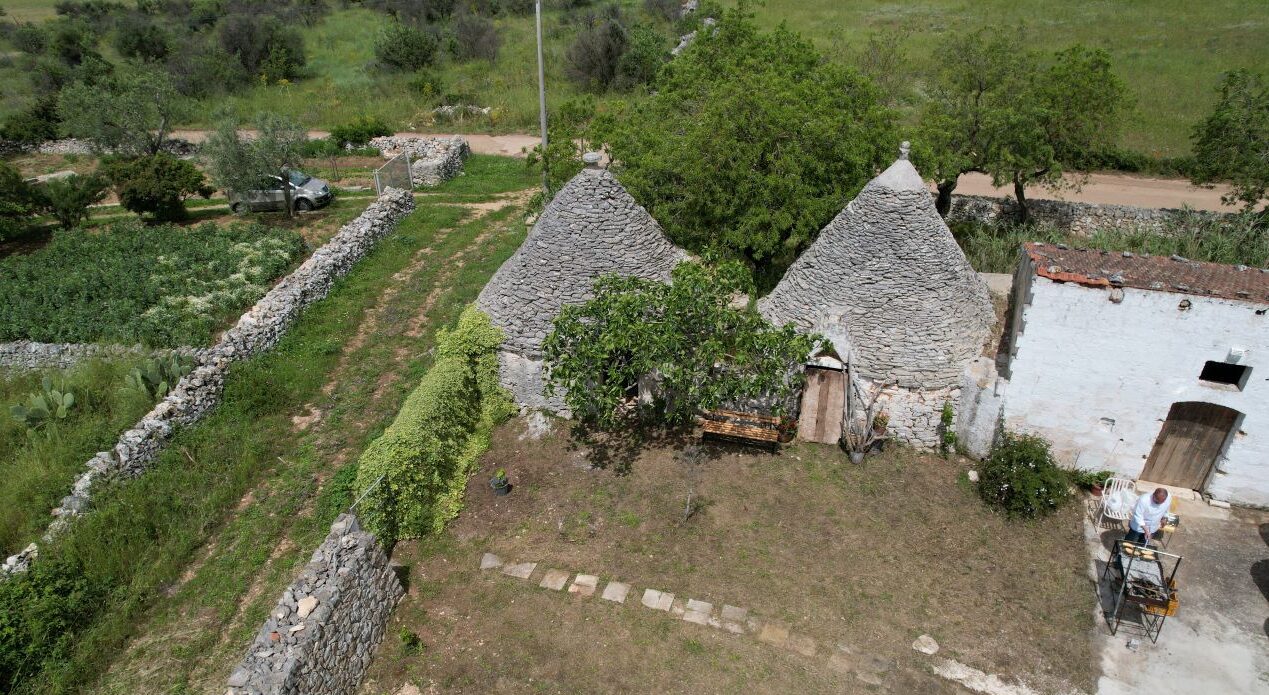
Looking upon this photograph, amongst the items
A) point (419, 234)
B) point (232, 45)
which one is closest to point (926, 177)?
point (419, 234)

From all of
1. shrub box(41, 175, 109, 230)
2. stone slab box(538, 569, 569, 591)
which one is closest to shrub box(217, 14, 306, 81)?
shrub box(41, 175, 109, 230)

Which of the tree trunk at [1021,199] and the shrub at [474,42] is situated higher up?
the shrub at [474,42]

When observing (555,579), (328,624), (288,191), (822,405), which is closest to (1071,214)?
(822,405)

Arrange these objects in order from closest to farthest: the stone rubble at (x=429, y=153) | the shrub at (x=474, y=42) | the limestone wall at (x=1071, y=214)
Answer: the limestone wall at (x=1071, y=214), the stone rubble at (x=429, y=153), the shrub at (x=474, y=42)

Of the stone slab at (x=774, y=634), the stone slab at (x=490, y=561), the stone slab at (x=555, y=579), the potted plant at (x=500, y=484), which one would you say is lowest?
the stone slab at (x=490, y=561)

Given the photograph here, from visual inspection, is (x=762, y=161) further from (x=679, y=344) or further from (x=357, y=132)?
(x=357, y=132)

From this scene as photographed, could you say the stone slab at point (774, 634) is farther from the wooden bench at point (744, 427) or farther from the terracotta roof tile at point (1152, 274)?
the terracotta roof tile at point (1152, 274)

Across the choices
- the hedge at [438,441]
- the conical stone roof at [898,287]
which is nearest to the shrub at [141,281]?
the hedge at [438,441]

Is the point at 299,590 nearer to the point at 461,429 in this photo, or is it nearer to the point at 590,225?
the point at 461,429

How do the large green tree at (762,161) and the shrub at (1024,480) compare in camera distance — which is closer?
the shrub at (1024,480)
